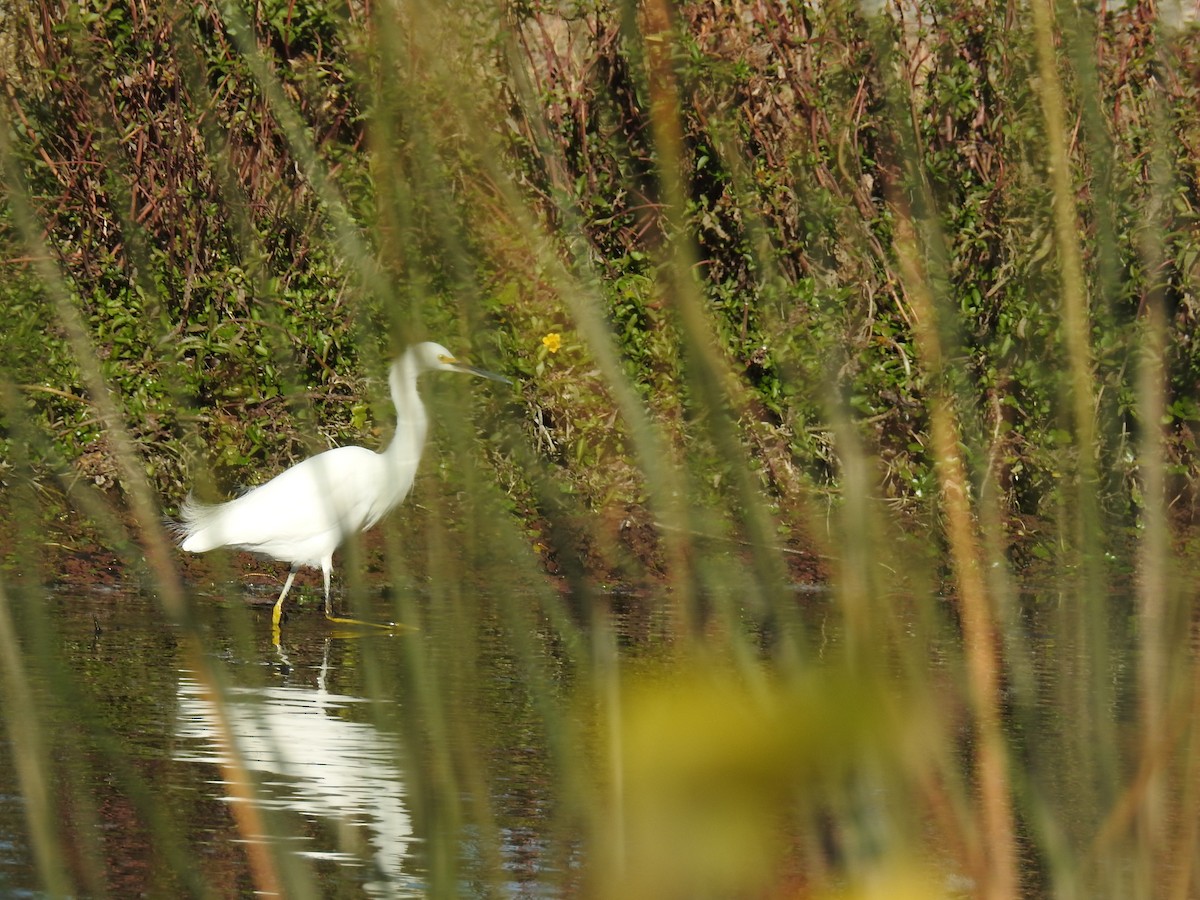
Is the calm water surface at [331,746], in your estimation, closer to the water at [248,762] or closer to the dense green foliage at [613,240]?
the water at [248,762]

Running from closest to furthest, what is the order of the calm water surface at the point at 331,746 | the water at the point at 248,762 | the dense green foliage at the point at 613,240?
the calm water surface at the point at 331,746 → the water at the point at 248,762 → the dense green foliage at the point at 613,240

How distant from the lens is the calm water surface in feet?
3.51

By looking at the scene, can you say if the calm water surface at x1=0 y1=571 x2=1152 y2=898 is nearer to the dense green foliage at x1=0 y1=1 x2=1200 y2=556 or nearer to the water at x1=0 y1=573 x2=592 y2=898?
the water at x1=0 y1=573 x2=592 y2=898

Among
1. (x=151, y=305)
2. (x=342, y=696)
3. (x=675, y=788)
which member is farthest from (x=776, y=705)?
(x=342, y=696)

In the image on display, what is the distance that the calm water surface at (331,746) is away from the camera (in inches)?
42.1

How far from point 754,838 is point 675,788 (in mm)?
63

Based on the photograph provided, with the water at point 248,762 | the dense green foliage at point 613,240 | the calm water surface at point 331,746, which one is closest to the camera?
the calm water surface at point 331,746

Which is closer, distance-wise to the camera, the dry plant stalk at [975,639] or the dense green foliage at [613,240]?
the dry plant stalk at [975,639]

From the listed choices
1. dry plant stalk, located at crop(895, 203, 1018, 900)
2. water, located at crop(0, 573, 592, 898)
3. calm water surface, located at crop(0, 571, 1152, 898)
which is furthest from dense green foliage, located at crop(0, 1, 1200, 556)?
water, located at crop(0, 573, 592, 898)

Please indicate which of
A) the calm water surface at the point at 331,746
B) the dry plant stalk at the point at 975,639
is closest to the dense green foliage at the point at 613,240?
the dry plant stalk at the point at 975,639

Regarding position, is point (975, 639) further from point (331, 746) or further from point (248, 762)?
point (331, 746)

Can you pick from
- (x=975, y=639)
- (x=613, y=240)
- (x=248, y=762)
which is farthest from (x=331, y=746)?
(x=613, y=240)

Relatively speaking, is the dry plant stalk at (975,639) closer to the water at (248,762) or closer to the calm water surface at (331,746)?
the calm water surface at (331,746)

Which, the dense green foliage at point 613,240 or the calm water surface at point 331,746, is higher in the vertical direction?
the dense green foliage at point 613,240
